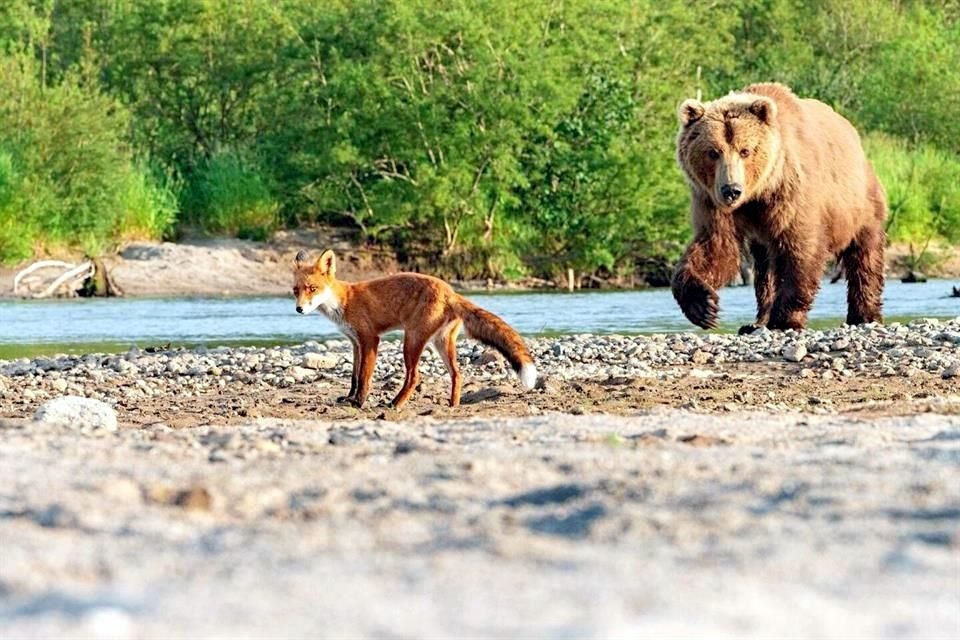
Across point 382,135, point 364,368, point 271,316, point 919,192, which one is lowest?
point 271,316

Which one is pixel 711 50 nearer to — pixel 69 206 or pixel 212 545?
pixel 69 206

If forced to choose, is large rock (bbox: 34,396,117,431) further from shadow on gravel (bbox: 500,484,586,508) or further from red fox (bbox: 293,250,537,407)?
shadow on gravel (bbox: 500,484,586,508)

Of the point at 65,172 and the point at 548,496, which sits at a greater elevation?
the point at 65,172

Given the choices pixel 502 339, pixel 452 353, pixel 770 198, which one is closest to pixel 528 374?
pixel 502 339

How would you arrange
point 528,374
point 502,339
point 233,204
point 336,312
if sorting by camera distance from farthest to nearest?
point 233,204, point 336,312, point 502,339, point 528,374

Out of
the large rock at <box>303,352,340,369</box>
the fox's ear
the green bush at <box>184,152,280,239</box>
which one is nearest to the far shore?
the green bush at <box>184,152,280,239</box>

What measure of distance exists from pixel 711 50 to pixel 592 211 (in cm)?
1066

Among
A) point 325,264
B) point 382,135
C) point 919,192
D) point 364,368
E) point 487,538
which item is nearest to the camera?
point 487,538

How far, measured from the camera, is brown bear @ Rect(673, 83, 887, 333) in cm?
1354

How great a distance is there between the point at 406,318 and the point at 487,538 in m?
6.06

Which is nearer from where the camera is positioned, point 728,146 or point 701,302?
point 728,146

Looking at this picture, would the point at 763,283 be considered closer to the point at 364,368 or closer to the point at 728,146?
the point at 728,146

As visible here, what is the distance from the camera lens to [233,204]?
121ft

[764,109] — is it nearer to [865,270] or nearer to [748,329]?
[748,329]
